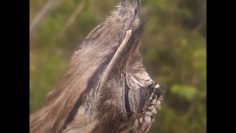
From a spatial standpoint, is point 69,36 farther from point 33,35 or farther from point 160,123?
point 160,123

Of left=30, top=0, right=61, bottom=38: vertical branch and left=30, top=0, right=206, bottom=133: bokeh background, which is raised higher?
left=30, top=0, right=61, bottom=38: vertical branch

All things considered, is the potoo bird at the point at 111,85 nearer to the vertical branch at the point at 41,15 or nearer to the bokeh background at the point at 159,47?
the bokeh background at the point at 159,47

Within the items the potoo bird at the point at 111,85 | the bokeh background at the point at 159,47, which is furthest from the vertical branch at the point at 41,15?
the potoo bird at the point at 111,85

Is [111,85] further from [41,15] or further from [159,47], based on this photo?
[41,15]

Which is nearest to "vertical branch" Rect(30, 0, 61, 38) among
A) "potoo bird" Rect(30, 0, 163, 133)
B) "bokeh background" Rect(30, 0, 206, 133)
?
"bokeh background" Rect(30, 0, 206, 133)

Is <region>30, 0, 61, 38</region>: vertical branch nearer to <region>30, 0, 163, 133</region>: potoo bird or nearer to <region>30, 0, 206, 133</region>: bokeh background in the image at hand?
<region>30, 0, 206, 133</region>: bokeh background
